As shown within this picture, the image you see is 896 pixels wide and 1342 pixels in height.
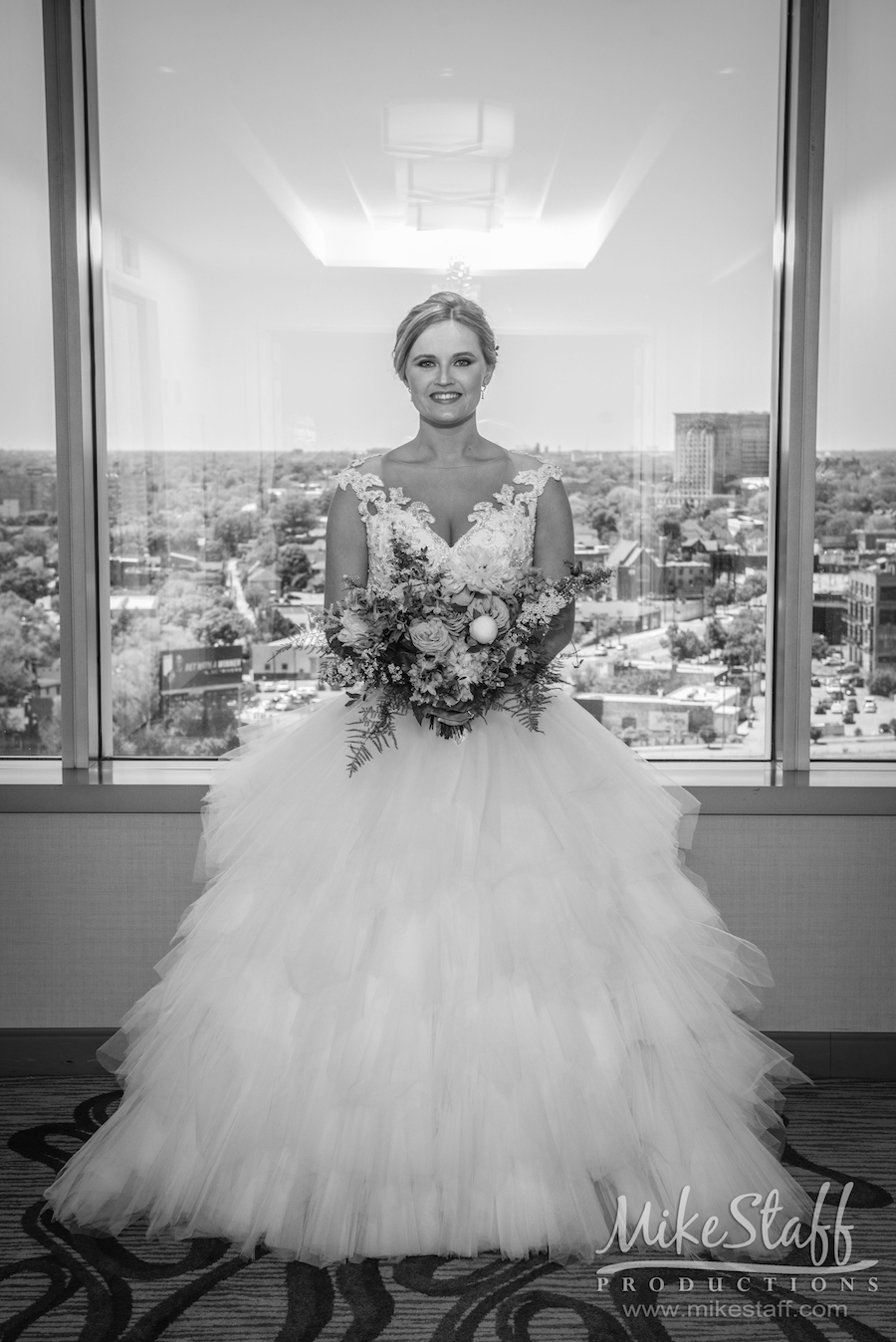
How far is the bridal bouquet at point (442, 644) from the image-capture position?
2.49m

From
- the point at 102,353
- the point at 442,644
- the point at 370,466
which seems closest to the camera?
the point at 442,644

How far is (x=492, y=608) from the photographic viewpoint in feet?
8.31

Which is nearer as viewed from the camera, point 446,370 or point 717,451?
point 446,370

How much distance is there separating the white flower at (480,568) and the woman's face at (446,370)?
1.22 ft

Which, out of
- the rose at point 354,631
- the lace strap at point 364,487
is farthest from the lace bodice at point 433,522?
the rose at point 354,631

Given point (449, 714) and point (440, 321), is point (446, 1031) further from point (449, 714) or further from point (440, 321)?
point (440, 321)

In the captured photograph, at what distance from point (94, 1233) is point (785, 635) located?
2.50m

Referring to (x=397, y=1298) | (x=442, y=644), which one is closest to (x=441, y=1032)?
(x=397, y=1298)

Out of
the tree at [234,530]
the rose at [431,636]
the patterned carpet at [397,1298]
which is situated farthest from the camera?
the tree at [234,530]

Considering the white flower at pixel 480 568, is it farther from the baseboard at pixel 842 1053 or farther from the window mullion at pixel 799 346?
the baseboard at pixel 842 1053

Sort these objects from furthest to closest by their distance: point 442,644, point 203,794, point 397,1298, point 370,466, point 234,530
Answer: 1. point 234,530
2. point 203,794
3. point 370,466
4. point 442,644
5. point 397,1298

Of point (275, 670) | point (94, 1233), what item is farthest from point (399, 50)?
point (94, 1233)

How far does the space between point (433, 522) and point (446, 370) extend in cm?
38

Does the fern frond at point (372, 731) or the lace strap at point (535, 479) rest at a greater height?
the lace strap at point (535, 479)
